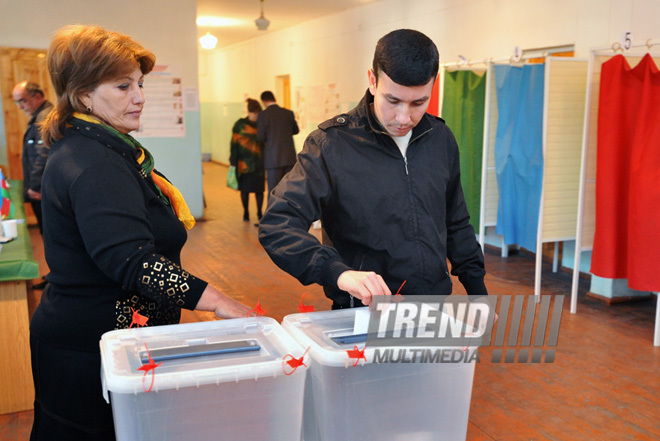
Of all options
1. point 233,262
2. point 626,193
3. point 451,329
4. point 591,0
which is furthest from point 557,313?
point 233,262

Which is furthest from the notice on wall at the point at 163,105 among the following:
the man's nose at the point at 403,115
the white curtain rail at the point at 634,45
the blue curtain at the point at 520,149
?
the man's nose at the point at 403,115

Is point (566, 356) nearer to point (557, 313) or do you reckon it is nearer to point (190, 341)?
point (557, 313)

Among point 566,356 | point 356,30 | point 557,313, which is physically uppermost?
point 356,30

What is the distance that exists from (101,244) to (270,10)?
881 cm

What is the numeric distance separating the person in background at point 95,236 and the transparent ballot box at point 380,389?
0.23 m

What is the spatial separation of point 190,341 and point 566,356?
2.79m

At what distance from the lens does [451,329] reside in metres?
1.30

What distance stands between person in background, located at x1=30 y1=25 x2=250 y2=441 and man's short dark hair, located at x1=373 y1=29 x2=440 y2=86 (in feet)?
1.93

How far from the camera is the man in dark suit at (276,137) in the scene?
7012 millimetres

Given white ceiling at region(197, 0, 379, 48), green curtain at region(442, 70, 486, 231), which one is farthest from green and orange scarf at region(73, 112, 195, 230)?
white ceiling at region(197, 0, 379, 48)

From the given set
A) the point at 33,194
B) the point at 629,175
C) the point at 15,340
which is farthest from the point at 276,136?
the point at 15,340

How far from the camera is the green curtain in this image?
544 cm

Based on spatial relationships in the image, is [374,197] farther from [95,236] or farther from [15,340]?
[15,340]

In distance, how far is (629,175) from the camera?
3916mm
